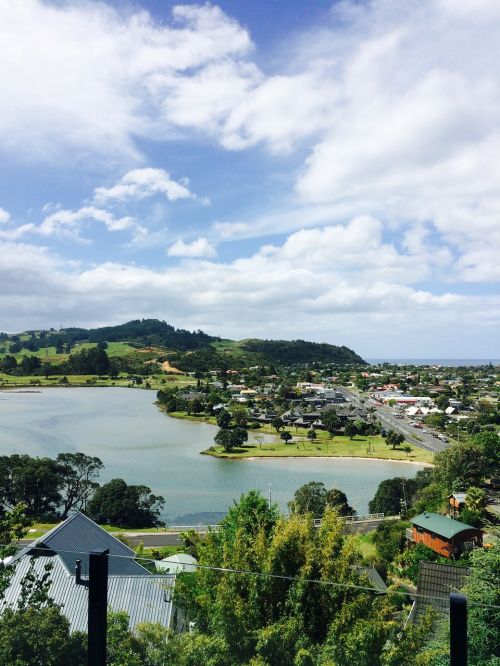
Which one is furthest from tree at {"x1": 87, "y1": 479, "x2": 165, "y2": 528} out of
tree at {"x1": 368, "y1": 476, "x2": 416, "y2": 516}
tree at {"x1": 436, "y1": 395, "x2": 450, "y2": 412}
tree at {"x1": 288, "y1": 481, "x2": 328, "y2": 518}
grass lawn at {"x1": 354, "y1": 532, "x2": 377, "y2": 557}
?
tree at {"x1": 436, "y1": 395, "x2": 450, "y2": 412}

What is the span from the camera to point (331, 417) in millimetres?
31344

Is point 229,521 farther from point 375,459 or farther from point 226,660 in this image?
point 375,459

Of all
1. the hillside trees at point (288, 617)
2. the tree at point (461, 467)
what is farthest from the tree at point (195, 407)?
the hillside trees at point (288, 617)

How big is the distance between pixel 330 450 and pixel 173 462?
8.24m

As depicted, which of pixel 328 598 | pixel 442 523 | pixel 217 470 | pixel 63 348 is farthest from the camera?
pixel 63 348

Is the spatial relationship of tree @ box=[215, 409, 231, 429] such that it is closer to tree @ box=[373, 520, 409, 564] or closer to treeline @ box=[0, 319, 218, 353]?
tree @ box=[373, 520, 409, 564]

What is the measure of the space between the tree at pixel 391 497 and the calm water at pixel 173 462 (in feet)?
2.82

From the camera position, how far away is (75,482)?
15.2 m

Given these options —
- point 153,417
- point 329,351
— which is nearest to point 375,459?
point 153,417

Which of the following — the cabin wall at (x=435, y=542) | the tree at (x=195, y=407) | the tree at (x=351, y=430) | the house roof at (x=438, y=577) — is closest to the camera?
the house roof at (x=438, y=577)

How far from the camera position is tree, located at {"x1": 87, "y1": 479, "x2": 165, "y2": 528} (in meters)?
13.6

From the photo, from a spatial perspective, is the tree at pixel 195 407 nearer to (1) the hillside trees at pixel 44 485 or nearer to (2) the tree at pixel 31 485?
(1) the hillside trees at pixel 44 485

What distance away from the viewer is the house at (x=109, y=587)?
6.61 feet

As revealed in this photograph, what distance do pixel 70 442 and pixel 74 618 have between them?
2420cm
